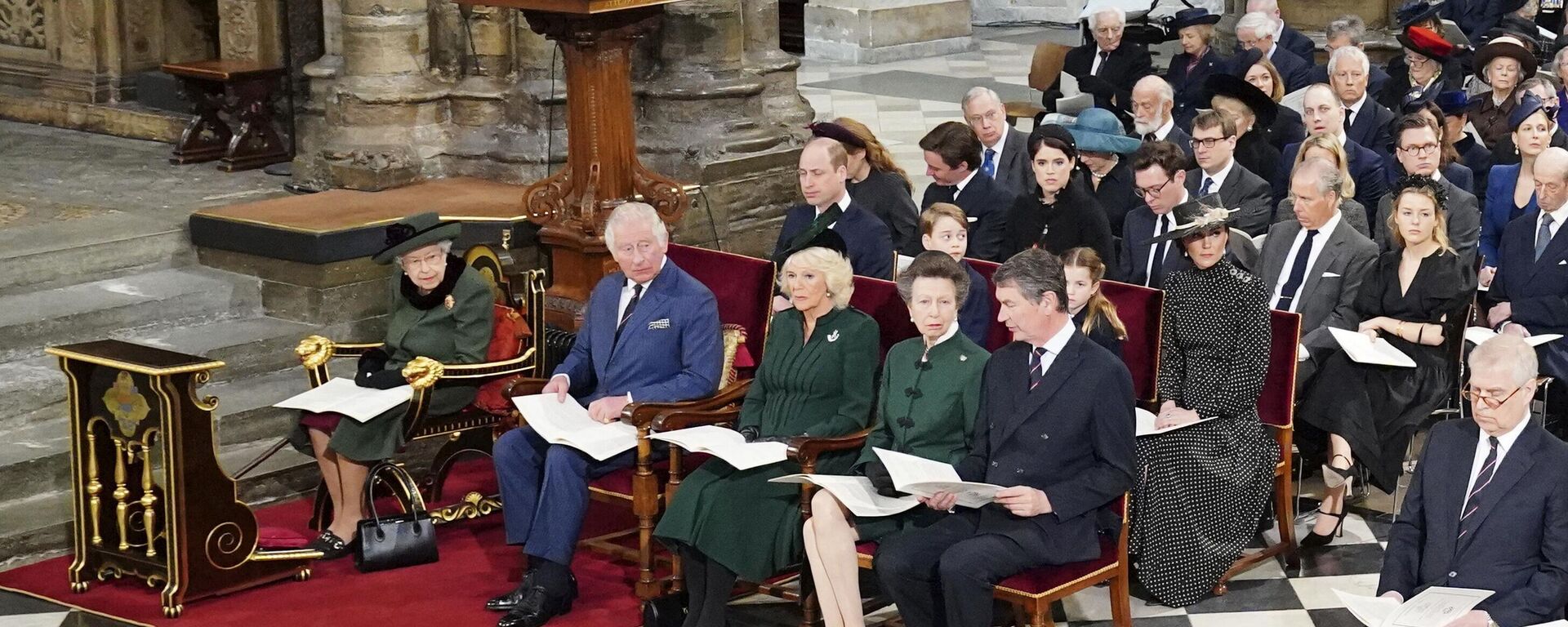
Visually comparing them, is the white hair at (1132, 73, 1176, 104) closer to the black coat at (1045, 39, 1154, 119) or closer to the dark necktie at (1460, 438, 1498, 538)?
the black coat at (1045, 39, 1154, 119)

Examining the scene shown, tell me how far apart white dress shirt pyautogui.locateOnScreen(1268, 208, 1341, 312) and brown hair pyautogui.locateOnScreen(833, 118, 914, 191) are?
156 cm

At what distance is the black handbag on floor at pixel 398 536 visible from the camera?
19.8 feet

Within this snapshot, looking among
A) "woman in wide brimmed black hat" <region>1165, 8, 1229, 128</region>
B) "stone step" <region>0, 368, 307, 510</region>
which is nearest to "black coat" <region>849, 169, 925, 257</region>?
"stone step" <region>0, 368, 307, 510</region>

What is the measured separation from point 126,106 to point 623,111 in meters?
→ 4.53

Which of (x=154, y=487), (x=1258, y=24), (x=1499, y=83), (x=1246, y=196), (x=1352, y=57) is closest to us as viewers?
(x=154, y=487)

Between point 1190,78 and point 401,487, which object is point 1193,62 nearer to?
point 1190,78

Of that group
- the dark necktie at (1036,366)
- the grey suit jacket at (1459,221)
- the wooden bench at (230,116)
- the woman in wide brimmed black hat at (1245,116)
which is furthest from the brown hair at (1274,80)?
the wooden bench at (230,116)

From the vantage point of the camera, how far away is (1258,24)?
10.1 metres

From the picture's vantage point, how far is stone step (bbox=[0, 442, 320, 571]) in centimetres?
612

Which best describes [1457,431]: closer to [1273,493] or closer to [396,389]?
[1273,493]

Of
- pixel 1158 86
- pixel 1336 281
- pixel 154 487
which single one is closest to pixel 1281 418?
pixel 1336 281

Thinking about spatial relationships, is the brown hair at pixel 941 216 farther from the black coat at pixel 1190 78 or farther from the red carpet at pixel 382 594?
the black coat at pixel 1190 78

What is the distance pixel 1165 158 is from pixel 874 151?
4.12 ft

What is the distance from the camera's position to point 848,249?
6684 mm
